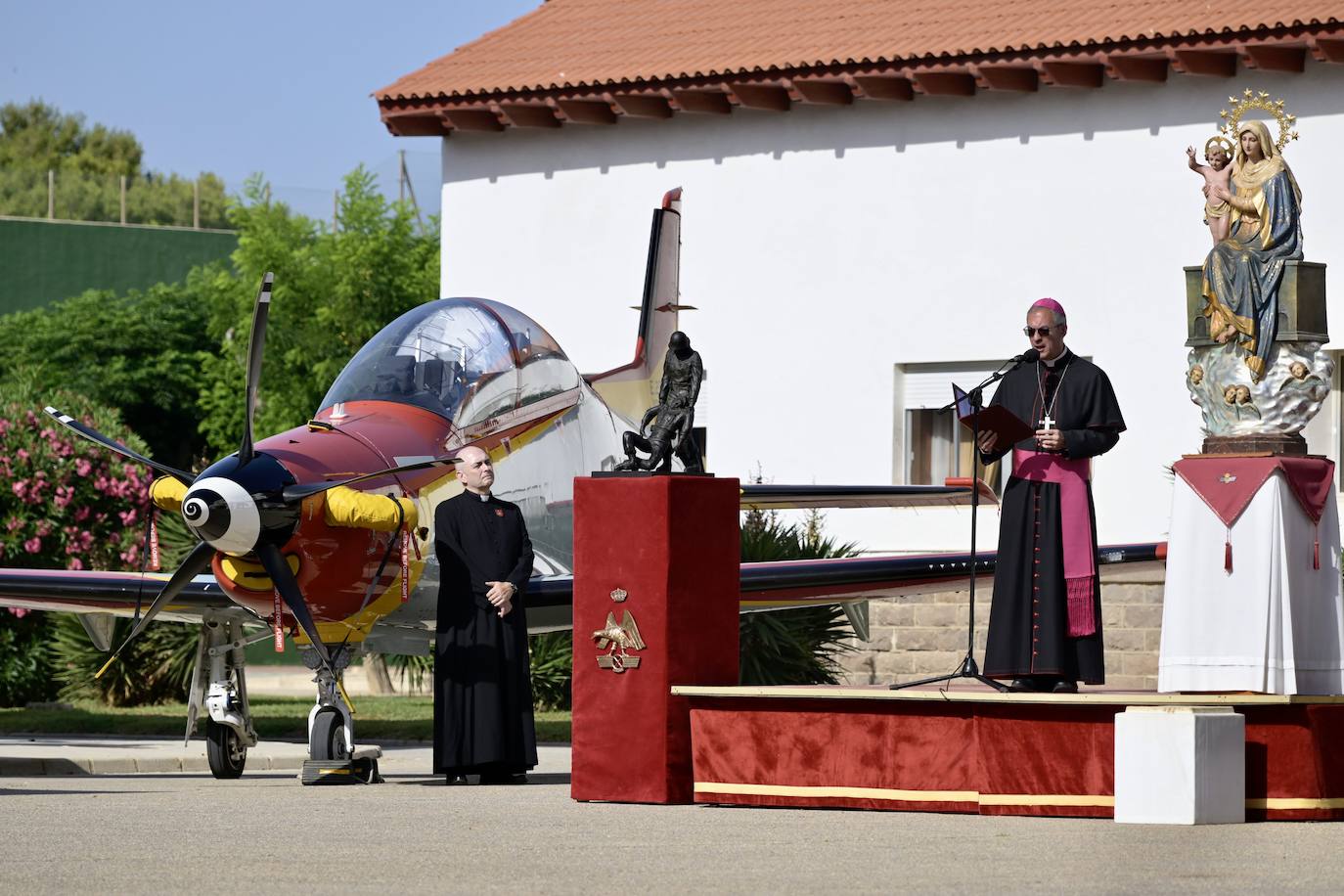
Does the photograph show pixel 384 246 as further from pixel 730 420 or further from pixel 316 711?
pixel 316 711

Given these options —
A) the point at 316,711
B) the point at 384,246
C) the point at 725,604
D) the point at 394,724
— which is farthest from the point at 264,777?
the point at 384,246

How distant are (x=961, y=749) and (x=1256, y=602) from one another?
1.55 meters

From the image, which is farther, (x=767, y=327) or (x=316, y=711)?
(x=767, y=327)

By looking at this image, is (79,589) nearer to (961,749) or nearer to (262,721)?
(262,721)

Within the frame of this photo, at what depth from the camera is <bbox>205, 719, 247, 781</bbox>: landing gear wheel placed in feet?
45.2

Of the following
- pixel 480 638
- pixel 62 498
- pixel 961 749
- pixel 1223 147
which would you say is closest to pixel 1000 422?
pixel 961 749

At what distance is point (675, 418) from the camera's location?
11844 mm

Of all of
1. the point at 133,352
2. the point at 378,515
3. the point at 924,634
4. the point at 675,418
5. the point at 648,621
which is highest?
the point at 133,352

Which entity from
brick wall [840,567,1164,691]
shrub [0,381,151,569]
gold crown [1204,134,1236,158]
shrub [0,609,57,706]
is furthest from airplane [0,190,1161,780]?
shrub [0,609,57,706]

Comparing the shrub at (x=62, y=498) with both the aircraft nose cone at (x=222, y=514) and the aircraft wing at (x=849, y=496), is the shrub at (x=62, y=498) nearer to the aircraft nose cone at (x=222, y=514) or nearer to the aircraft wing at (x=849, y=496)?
the aircraft wing at (x=849, y=496)

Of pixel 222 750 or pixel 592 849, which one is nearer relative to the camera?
pixel 592 849

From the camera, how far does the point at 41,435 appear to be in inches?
938

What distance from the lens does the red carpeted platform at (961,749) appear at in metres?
9.97

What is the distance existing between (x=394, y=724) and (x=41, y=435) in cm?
647
